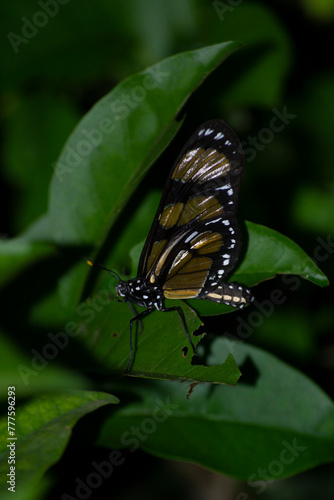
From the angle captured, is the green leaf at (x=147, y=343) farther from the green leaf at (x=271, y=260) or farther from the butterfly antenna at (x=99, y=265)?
the green leaf at (x=271, y=260)

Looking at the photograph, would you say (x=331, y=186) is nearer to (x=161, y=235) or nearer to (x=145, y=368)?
(x=161, y=235)

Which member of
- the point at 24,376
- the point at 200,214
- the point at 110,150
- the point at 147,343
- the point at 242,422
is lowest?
the point at 242,422

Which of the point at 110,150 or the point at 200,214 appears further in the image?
the point at 200,214

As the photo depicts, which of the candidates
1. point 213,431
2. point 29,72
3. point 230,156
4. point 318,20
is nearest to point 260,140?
point 318,20

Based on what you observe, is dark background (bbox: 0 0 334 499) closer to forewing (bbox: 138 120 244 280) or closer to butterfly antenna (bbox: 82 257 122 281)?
forewing (bbox: 138 120 244 280)

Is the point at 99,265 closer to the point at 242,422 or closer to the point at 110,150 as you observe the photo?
the point at 110,150

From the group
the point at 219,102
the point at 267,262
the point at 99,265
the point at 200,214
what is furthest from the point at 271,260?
the point at 219,102
